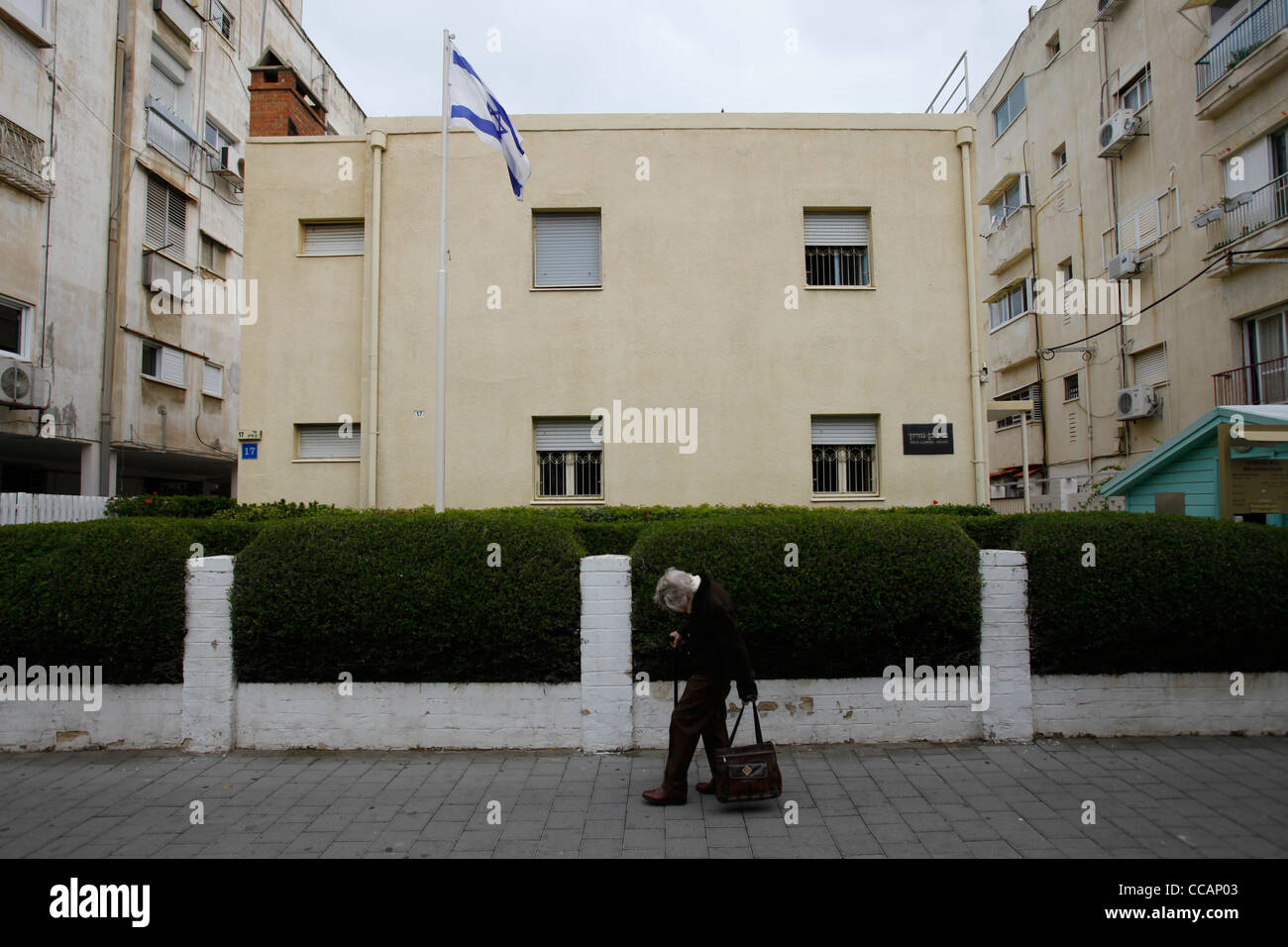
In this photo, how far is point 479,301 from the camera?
11.0 m

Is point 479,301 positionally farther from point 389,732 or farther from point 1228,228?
point 1228,228

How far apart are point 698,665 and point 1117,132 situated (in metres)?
18.8

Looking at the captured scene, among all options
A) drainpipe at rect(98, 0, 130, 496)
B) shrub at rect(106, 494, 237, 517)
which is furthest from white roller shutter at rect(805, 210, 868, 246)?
drainpipe at rect(98, 0, 130, 496)

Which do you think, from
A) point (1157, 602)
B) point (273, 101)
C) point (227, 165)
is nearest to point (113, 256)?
point (227, 165)

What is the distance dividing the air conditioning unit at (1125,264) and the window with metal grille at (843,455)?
10.3m

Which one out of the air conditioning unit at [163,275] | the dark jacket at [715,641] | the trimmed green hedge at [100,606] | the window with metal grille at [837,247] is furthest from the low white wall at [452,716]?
the air conditioning unit at [163,275]

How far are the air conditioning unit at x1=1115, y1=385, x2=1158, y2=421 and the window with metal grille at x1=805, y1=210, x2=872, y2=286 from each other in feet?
30.7

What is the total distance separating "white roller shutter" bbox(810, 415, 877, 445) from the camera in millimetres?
11117

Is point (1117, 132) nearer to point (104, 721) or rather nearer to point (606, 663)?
point (606, 663)

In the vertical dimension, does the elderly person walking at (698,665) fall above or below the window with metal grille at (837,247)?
below

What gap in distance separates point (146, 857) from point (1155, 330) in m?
20.0

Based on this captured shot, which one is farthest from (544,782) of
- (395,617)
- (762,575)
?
(762,575)

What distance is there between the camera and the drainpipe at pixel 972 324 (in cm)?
1083

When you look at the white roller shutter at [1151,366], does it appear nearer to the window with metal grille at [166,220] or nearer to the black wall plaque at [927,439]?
the black wall plaque at [927,439]
